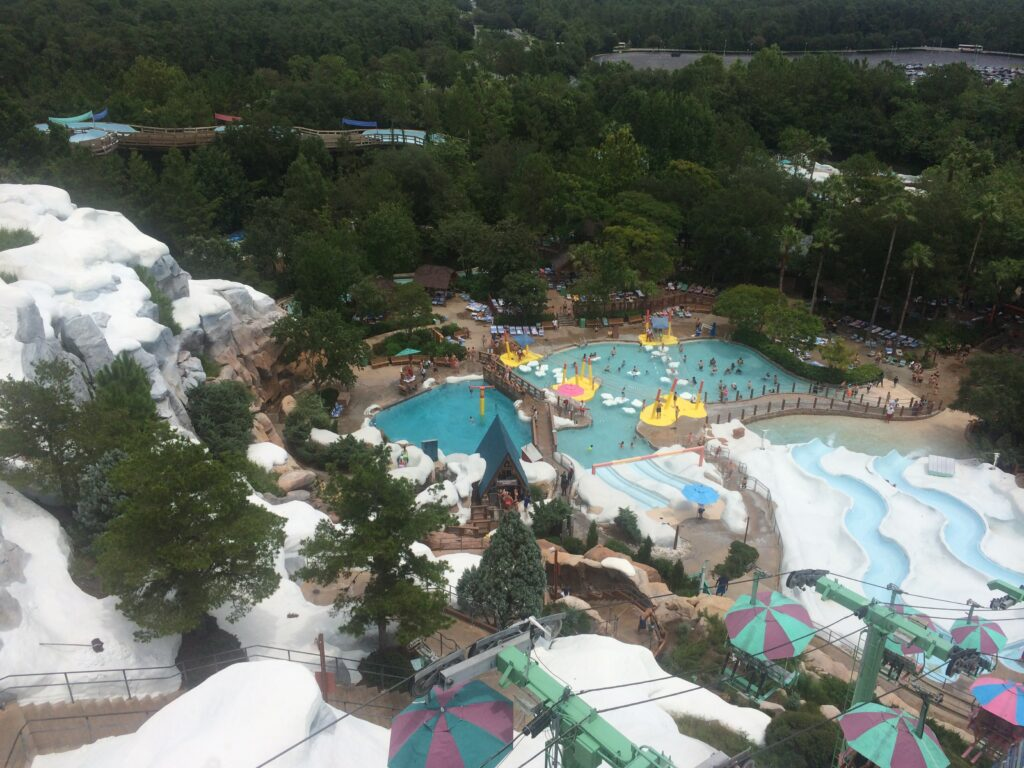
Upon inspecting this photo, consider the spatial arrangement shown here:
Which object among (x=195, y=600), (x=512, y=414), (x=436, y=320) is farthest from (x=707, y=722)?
(x=436, y=320)

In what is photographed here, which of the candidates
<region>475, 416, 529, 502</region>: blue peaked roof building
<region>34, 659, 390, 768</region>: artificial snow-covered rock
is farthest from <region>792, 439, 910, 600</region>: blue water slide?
<region>34, 659, 390, 768</region>: artificial snow-covered rock

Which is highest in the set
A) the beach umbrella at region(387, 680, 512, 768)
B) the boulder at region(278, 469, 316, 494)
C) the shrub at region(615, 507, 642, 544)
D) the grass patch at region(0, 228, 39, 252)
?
the beach umbrella at region(387, 680, 512, 768)

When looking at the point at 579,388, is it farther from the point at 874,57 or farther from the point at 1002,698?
the point at 874,57

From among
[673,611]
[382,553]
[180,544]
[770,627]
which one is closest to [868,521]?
[673,611]

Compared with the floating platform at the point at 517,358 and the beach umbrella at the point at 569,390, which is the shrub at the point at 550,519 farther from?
the floating platform at the point at 517,358

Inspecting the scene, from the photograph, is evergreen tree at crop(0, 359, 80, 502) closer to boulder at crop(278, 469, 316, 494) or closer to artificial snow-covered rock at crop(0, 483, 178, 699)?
artificial snow-covered rock at crop(0, 483, 178, 699)
